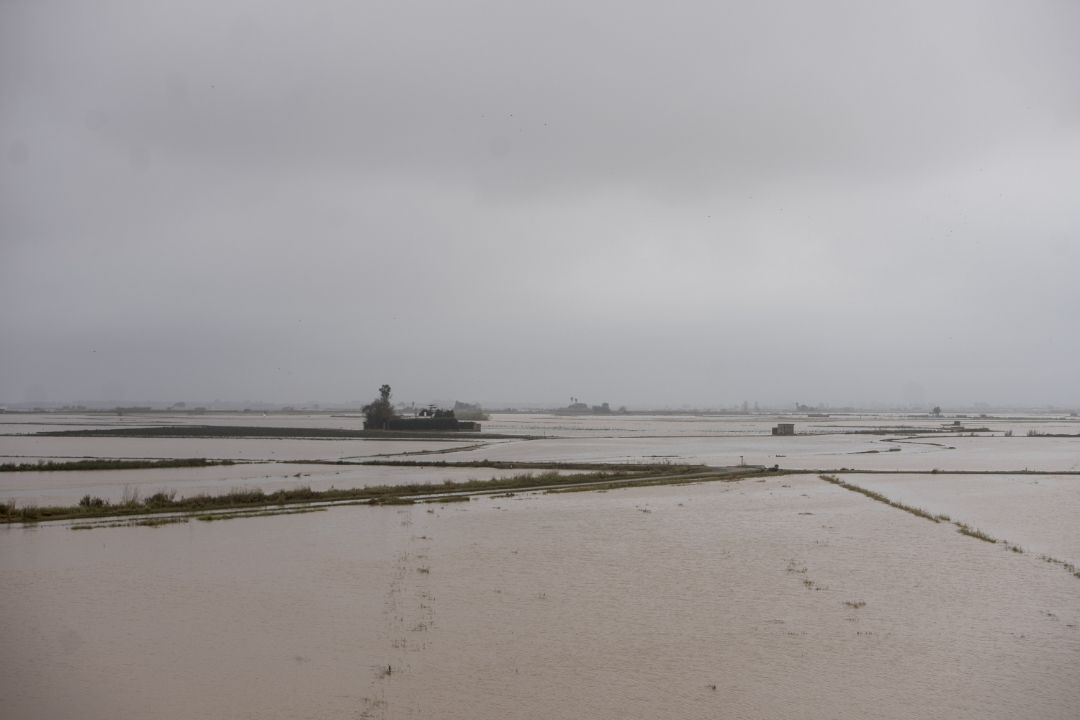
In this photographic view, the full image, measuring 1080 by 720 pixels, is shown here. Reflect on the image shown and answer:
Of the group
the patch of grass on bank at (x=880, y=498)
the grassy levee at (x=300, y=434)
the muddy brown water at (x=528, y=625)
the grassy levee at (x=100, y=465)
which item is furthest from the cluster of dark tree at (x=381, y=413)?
the muddy brown water at (x=528, y=625)

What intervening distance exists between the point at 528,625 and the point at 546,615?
2.14 ft

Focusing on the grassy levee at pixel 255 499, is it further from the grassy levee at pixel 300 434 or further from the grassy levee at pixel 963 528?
the grassy levee at pixel 300 434

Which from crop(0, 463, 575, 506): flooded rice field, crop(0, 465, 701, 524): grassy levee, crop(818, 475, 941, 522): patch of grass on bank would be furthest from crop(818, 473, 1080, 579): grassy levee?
crop(0, 463, 575, 506): flooded rice field

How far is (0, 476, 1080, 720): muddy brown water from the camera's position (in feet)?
31.5

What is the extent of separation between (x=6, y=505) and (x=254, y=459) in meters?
24.9

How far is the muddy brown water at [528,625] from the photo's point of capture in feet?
31.5

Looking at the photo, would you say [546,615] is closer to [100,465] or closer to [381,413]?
[100,465]

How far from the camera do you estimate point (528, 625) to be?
41.5 feet

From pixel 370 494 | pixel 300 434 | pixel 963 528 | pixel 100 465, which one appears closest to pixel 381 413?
pixel 300 434

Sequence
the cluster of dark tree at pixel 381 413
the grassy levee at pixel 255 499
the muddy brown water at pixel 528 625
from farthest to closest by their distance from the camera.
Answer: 1. the cluster of dark tree at pixel 381 413
2. the grassy levee at pixel 255 499
3. the muddy brown water at pixel 528 625

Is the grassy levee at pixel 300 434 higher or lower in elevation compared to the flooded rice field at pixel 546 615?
higher

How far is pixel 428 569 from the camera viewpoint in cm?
1670

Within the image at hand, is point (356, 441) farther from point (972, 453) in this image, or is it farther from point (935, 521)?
point (935, 521)

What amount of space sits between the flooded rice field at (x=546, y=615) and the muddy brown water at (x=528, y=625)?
5 centimetres
